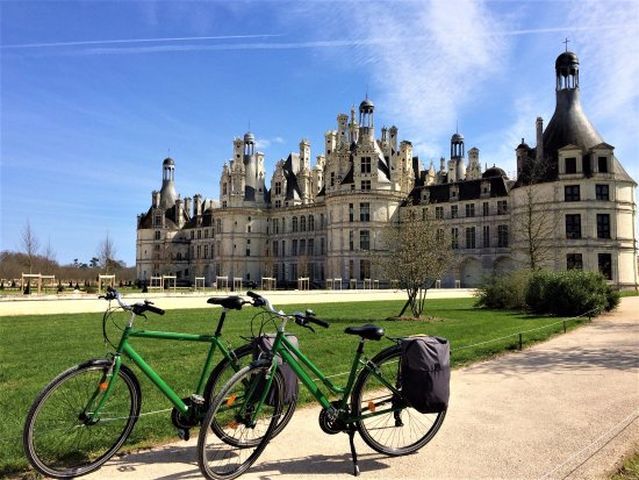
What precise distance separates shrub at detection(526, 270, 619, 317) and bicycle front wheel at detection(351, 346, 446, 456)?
648 inches

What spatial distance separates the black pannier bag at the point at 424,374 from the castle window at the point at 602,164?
157 ft

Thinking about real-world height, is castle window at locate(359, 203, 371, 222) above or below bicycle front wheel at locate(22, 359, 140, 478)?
above

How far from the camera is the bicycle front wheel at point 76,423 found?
4.23 m

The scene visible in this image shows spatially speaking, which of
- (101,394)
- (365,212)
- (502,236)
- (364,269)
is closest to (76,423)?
(101,394)

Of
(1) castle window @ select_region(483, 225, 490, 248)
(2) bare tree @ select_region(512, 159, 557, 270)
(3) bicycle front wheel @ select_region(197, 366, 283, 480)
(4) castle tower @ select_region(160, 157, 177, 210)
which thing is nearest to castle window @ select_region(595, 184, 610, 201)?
(2) bare tree @ select_region(512, 159, 557, 270)

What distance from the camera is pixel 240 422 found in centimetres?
475

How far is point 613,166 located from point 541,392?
45851mm

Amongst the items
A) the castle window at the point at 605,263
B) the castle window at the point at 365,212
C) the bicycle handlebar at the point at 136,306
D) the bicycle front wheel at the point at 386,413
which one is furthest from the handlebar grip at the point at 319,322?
the castle window at the point at 365,212

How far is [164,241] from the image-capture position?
90312mm

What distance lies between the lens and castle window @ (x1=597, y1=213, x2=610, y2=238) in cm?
4534

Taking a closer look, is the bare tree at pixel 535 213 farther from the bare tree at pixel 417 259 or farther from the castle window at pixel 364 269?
the bare tree at pixel 417 259

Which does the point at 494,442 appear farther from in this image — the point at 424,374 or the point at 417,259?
the point at 417,259

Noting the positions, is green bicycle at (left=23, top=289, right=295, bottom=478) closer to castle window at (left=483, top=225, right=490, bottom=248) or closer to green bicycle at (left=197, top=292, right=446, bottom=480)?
green bicycle at (left=197, top=292, right=446, bottom=480)

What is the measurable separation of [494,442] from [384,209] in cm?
5754
